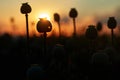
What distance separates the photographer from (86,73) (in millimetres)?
7898

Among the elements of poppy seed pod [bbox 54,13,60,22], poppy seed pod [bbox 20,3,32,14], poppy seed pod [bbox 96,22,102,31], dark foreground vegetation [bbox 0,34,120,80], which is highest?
poppy seed pod [bbox 20,3,32,14]

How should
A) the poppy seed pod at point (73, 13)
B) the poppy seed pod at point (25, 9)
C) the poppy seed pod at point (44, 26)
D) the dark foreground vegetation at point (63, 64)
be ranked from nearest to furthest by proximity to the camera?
1. the dark foreground vegetation at point (63, 64)
2. the poppy seed pod at point (44, 26)
3. the poppy seed pod at point (25, 9)
4. the poppy seed pod at point (73, 13)

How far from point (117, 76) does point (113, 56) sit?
0.95 meters

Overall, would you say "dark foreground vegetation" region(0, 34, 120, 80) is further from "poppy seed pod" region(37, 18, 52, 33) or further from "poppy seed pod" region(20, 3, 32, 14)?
"poppy seed pod" region(20, 3, 32, 14)

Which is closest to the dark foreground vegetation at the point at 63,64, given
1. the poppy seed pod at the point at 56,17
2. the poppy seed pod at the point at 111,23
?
the poppy seed pod at the point at 111,23

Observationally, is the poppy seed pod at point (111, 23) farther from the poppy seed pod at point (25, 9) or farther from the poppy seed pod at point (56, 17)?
the poppy seed pod at point (56, 17)

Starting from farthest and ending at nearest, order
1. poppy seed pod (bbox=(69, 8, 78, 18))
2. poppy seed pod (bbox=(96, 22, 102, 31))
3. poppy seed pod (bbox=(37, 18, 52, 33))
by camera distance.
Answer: poppy seed pod (bbox=(96, 22, 102, 31)) < poppy seed pod (bbox=(69, 8, 78, 18)) < poppy seed pod (bbox=(37, 18, 52, 33))

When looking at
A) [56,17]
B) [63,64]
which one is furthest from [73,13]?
[63,64]

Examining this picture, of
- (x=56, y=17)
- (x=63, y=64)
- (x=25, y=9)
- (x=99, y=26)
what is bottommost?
(x=63, y=64)

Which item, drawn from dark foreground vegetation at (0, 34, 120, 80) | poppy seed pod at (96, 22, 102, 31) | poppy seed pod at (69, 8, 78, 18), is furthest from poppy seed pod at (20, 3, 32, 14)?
poppy seed pod at (96, 22, 102, 31)

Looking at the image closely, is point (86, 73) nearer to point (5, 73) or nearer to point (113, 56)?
point (113, 56)

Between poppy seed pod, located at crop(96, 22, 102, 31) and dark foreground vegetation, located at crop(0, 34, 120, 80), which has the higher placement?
poppy seed pod, located at crop(96, 22, 102, 31)

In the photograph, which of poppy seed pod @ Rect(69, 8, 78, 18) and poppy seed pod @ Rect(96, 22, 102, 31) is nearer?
poppy seed pod @ Rect(69, 8, 78, 18)

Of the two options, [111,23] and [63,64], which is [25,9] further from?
[63,64]
